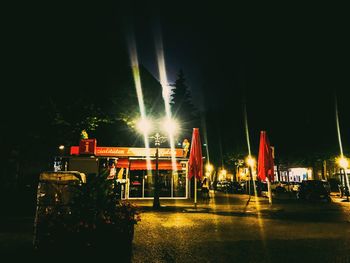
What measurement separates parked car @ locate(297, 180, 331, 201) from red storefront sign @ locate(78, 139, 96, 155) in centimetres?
1666

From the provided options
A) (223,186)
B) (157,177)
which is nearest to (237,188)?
(223,186)

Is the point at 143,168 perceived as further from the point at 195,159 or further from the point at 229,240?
the point at 229,240

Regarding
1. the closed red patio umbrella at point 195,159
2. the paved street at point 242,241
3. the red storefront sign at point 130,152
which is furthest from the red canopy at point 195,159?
the red storefront sign at point 130,152

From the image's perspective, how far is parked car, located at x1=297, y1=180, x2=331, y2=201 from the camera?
2279cm

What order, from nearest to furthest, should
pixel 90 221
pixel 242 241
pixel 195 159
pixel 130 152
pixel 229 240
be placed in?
1. pixel 90 221
2. pixel 242 241
3. pixel 229 240
4. pixel 195 159
5. pixel 130 152

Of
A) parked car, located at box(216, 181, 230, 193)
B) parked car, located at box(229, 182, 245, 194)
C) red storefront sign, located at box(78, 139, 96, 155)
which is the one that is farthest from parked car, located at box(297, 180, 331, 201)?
parked car, located at box(216, 181, 230, 193)

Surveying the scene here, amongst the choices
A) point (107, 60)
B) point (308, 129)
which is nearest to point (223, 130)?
point (308, 129)

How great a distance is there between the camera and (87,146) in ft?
67.1

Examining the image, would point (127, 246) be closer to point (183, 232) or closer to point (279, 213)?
point (183, 232)

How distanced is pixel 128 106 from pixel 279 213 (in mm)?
9620

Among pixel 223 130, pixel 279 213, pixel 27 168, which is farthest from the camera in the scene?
pixel 223 130

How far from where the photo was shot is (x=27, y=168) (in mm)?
18734

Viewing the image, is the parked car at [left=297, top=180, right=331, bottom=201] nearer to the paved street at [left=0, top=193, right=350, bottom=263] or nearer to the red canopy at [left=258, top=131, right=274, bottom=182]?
the red canopy at [left=258, top=131, right=274, bottom=182]

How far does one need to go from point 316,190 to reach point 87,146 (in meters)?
17.3
